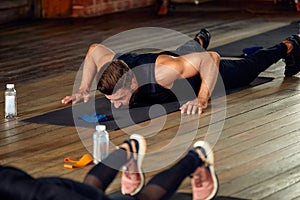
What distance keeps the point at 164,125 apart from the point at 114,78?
0.37 meters

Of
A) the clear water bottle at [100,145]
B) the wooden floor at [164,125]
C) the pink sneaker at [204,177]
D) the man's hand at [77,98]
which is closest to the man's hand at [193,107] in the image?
the wooden floor at [164,125]

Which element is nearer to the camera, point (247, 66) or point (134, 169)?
point (134, 169)

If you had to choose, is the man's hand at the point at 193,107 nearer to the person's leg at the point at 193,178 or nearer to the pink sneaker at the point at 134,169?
the pink sneaker at the point at 134,169

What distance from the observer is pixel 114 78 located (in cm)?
438

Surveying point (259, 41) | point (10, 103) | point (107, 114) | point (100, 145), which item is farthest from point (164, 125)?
point (259, 41)

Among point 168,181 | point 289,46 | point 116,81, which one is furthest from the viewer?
point 289,46

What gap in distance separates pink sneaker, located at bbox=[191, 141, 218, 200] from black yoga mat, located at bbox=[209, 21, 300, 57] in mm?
3082

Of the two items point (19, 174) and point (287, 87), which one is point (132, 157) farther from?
point (287, 87)

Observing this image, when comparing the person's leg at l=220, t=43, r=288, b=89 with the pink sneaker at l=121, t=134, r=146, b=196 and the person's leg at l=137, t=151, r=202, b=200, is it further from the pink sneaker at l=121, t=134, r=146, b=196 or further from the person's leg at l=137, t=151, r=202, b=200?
the person's leg at l=137, t=151, r=202, b=200

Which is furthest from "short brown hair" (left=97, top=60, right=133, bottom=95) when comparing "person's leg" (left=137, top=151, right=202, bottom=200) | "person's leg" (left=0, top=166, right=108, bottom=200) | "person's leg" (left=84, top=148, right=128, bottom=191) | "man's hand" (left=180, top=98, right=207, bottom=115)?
"person's leg" (left=0, top=166, right=108, bottom=200)

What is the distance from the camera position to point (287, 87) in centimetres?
529

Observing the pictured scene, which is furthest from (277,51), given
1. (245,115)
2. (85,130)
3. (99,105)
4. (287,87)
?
(85,130)

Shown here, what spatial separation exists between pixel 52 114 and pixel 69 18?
11.9 feet

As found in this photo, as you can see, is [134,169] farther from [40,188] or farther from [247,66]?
[247,66]
